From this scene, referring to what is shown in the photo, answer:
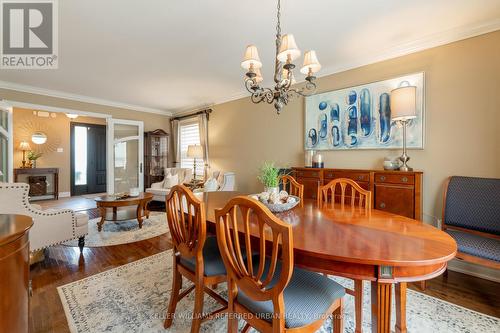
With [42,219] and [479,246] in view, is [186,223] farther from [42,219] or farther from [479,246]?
[479,246]

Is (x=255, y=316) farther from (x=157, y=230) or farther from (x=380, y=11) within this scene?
(x=157, y=230)

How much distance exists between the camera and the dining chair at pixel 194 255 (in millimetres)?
1376

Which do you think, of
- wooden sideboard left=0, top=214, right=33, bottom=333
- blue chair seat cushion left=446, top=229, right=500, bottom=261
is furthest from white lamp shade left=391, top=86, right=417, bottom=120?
wooden sideboard left=0, top=214, right=33, bottom=333

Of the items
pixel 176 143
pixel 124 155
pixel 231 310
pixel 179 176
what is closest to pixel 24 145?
A: pixel 124 155

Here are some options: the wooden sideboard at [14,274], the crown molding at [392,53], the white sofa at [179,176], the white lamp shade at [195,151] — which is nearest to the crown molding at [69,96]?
the crown molding at [392,53]

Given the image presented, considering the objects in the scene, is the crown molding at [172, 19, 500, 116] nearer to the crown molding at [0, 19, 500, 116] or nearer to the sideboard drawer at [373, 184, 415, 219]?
the crown molding at [0, 19, 500, 116]

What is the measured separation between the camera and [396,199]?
254 cm

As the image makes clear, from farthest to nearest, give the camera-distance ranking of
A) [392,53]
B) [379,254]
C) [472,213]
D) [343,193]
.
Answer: [392,53], [472,213], [343,193], [379,254]

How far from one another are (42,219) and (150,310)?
1.60m

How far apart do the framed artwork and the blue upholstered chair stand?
2.02 feet

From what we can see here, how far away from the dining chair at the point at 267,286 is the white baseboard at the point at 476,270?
7.11 ft

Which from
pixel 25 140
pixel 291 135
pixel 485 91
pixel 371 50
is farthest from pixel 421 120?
pixel 25 140

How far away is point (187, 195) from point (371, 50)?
2968mm

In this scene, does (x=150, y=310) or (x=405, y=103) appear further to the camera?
(x=405, y=103)
